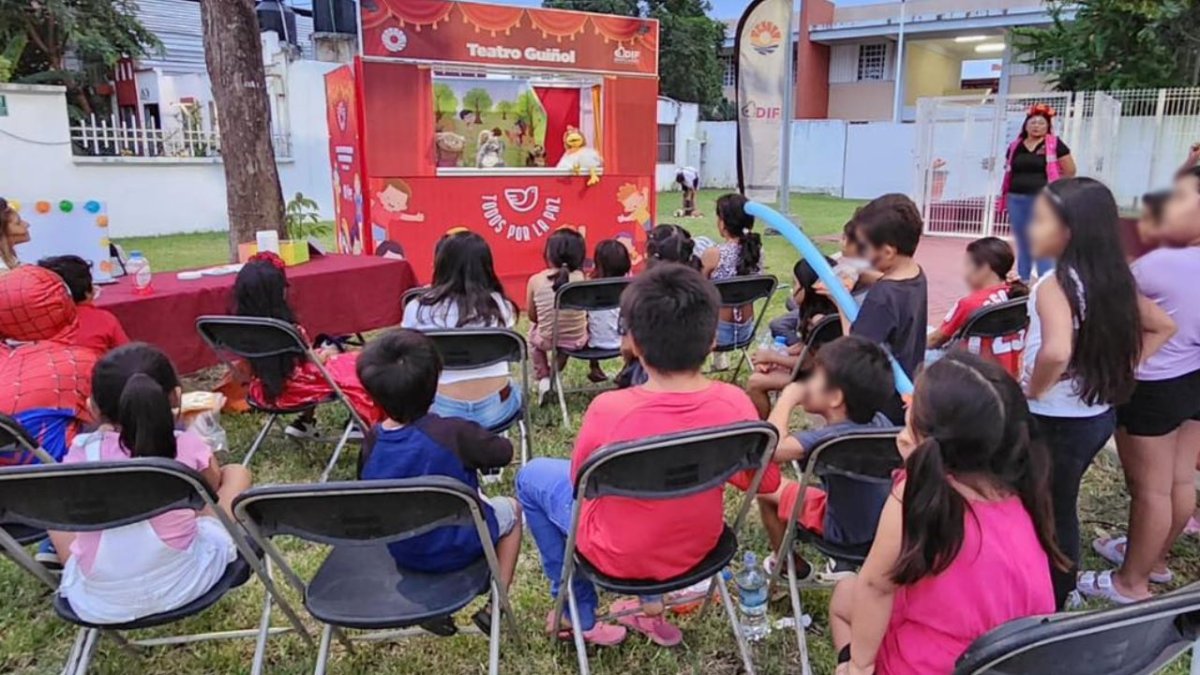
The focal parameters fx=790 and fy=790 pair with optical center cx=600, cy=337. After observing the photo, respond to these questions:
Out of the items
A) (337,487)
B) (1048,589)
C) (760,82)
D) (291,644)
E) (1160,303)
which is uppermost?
(760,82)

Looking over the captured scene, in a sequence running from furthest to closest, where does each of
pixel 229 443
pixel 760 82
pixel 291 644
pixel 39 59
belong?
1. pixel 39 59
2. pixel 760 82
3. pixel 229 443
4. pixel 291 644

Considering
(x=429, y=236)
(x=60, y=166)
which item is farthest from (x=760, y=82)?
(x=60, y=166)

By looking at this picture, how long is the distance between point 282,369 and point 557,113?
5427mm

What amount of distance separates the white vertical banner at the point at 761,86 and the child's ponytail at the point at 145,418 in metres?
7.92

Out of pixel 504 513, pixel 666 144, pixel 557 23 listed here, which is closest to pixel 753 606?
pixel 504 513

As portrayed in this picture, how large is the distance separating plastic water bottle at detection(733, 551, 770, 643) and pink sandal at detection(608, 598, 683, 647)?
0.65ft

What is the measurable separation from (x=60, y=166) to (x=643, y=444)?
11679 millimetres

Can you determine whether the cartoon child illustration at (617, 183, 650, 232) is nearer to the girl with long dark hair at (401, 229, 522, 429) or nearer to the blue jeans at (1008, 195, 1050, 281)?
the girl with long dark hair at (401, 229, 522, 429)

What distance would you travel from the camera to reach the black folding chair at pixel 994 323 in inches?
109

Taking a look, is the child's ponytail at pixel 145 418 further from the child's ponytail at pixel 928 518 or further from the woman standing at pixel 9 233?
the woman standing at pixel 9 233

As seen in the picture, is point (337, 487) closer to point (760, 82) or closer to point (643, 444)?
point (643, 444)

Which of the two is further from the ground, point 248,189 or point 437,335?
point 248,189

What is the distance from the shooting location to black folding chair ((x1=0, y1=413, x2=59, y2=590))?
170 cm

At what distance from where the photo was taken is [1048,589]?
139cm
